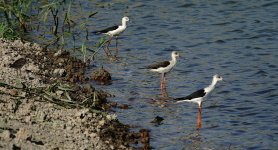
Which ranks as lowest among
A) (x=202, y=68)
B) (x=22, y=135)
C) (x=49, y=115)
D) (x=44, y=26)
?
(x=202, y=68)

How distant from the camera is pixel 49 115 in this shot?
1018 cm

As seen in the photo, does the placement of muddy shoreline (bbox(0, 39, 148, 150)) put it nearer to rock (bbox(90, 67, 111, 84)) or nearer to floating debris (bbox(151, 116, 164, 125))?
rock (bbox(90, 67, 111, 84))

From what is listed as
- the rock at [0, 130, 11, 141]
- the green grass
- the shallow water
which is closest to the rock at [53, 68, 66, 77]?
the shallow water

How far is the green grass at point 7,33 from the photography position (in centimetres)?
1520

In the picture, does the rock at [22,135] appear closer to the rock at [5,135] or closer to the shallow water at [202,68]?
the rock at [5,135]

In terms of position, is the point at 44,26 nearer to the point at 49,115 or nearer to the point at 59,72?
the point at 59,72

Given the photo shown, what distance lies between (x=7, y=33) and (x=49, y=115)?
599cm

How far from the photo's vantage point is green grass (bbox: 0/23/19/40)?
1520 cm

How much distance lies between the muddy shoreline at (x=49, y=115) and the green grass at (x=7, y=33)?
4.23 feet

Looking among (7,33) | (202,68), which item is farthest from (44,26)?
(202,68)

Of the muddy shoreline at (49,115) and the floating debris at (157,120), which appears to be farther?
the floating debris at (157,120)

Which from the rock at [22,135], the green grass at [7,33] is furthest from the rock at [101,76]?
the rock at [22,135]

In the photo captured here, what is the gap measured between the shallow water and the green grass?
2.46m

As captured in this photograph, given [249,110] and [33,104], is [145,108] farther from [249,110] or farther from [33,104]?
[33,104]
